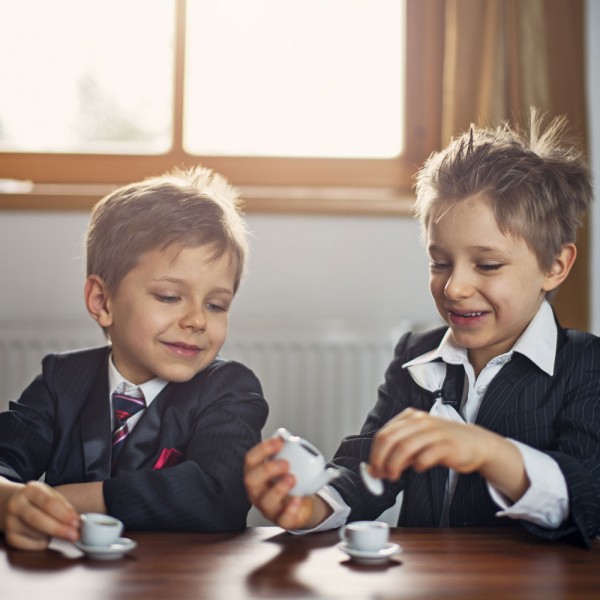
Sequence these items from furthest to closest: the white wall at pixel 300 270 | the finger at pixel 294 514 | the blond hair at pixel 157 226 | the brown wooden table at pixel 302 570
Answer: the white wall at pixel 300 270 → the blond hair at pixel 157 226 → the finger at pixel 294 514 → the brown wooden table at pixel 302 570

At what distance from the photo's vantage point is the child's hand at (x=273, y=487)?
114cm

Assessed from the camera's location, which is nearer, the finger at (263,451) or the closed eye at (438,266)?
the finger at (263,451)

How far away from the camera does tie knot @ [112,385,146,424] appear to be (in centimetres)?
160

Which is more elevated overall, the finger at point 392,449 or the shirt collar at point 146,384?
the shirt collar at point 146,384

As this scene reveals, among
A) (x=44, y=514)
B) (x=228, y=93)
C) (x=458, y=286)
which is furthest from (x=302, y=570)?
(x=228, y=93)

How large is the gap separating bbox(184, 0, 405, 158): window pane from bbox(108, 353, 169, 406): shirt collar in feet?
5.39

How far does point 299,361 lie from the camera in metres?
2.89

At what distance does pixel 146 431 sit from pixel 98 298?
299 millimetres

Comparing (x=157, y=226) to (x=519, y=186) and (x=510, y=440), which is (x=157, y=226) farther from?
(x=510, y=440)

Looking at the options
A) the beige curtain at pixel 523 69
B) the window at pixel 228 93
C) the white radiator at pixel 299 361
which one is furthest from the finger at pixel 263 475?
the window at pixel 228 93

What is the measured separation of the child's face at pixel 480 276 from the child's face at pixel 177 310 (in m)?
0.39

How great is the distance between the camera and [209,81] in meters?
3.18

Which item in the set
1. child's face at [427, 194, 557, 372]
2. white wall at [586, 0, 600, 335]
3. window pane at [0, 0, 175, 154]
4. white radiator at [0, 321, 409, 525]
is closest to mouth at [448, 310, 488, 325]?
child's face at [427, 194, 557, 372]

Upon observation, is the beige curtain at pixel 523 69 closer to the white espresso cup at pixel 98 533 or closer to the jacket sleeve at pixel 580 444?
the jacket sleeve at pixel 580 444
